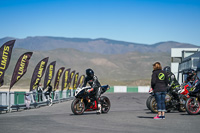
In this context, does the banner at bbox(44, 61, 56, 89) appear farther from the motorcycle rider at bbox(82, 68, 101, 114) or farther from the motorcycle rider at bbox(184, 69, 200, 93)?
the motorcycle rider at bbox(184, 69, 200, 93)

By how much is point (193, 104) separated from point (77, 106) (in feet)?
14.2

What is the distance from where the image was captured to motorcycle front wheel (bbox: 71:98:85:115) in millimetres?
14134

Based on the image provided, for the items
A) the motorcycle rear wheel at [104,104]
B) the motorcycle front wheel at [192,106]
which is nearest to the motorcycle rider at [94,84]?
the motorcycle rear wheel at [104,104]

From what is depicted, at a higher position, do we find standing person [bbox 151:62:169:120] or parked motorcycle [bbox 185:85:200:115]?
standing person [bbox 151:62:169:120]

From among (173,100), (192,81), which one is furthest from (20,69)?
(192,81)

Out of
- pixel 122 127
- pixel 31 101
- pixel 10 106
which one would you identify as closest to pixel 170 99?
pixel 122 127

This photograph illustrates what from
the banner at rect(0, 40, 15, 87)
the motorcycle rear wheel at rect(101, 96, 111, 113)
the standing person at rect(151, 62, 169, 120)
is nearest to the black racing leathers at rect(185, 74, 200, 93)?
the standing person at rect(151, 62, 169, 120)

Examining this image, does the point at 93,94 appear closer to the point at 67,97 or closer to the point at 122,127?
the point at 122,127

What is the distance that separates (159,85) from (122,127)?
280 centimetres

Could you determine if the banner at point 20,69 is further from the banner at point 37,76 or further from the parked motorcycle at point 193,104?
the parked motorcycle at point 193,104

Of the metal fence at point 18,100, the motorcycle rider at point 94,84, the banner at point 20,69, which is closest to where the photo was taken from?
the motorcycle rider at point 94,84

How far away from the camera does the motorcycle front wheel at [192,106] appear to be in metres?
13.7

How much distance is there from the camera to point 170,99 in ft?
48.9

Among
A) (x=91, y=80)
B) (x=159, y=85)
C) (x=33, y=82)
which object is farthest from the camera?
(x=33, y=82)
